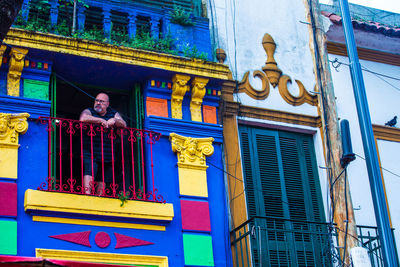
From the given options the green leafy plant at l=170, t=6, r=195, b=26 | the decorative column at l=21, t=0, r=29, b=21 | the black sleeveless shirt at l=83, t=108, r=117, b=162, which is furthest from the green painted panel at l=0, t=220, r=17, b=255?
the green leafy plant at l=170, t=6, r=195, b=26

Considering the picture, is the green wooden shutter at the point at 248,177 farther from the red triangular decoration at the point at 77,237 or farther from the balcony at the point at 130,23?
the red triangular decoration at the point at 77,237

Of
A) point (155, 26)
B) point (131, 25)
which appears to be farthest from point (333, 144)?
point (131, 25)

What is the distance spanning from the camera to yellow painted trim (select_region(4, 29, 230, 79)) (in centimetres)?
1186

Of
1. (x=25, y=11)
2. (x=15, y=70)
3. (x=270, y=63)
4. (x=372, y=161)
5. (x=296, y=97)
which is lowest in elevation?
(x=372, y=161)

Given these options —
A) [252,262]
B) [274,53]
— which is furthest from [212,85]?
[252,262]

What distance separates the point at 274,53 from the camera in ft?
47.7

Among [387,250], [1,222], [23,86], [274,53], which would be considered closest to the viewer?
[387,250]

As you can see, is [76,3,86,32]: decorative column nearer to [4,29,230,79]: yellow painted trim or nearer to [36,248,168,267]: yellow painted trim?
[4,29,230,79]: yellow painted trim

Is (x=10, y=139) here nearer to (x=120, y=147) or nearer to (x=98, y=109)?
(x=98, y=109)

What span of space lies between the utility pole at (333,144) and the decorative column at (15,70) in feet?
13.4

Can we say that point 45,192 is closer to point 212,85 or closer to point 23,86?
point 23,86

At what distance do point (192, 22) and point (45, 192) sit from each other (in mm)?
4043

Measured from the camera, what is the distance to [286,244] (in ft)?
39.9

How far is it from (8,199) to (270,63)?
5.36 m
